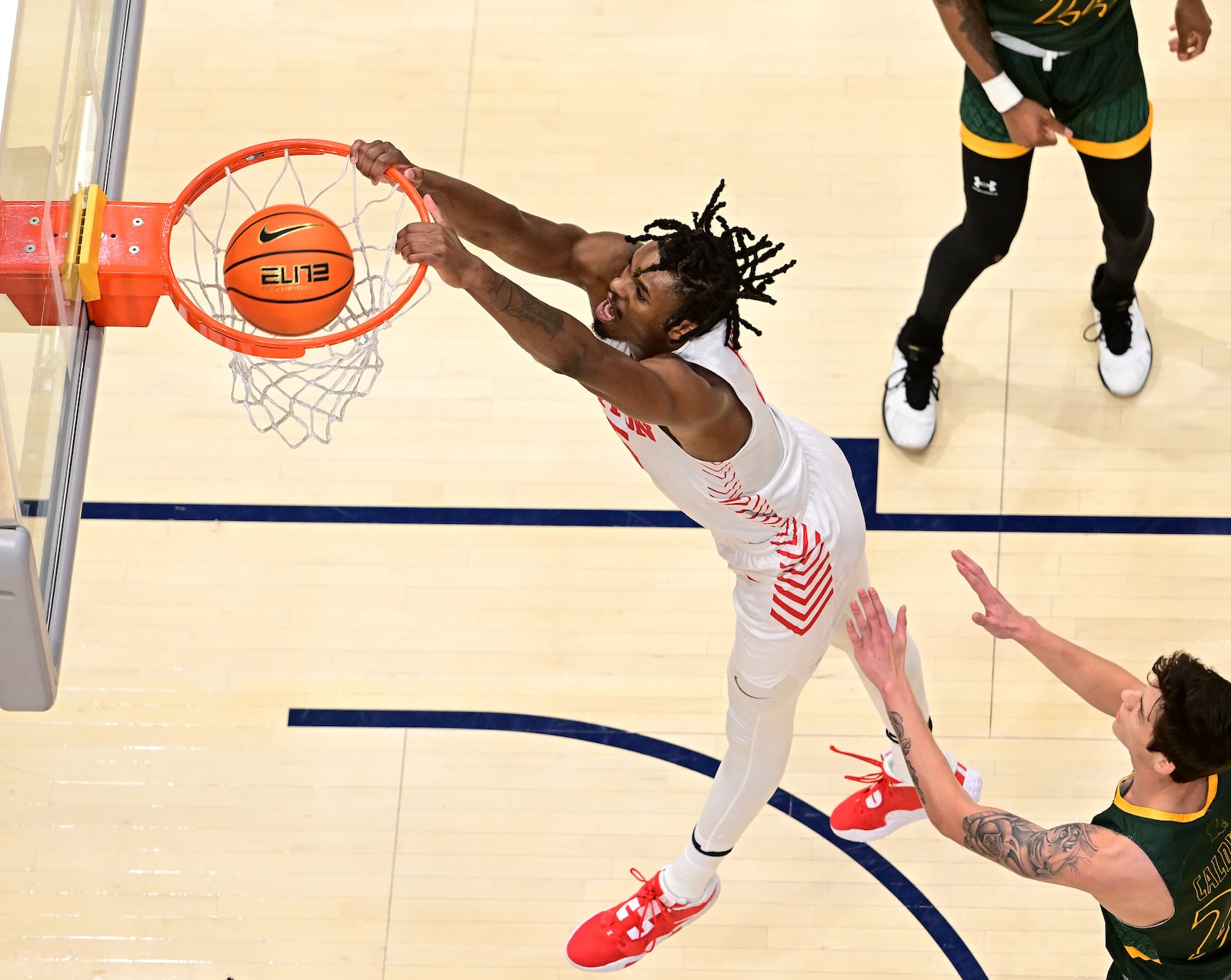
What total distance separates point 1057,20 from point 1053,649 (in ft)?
5.71

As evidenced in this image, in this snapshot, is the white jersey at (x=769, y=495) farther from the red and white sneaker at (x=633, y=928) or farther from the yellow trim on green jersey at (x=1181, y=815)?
the red and white sneaker at (x=633, y=928)

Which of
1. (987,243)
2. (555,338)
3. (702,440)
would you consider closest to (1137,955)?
(702,440)

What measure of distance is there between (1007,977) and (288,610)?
2.56 metres

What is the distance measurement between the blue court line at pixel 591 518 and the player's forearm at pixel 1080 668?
1.33 meters

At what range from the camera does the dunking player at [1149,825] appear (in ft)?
10.2

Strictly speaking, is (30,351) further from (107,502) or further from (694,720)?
(694,720)

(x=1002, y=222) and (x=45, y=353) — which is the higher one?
(x=1002, y=222)

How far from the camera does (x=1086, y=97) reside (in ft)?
14.0

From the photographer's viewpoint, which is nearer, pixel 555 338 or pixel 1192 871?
pixel 555 338

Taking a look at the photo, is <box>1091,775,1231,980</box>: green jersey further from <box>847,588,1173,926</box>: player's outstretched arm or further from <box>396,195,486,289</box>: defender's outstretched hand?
<box>396,195,486,289</box>: defender's outstretched hand

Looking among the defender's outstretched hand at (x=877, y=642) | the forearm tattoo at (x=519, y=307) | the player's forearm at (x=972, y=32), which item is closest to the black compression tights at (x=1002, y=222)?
the player's forearm at (x=972, y=32)

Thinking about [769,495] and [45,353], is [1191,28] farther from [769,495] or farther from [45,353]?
[45,353]

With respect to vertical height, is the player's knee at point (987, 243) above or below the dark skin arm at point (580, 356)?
below

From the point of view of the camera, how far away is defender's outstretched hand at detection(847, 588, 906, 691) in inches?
139
